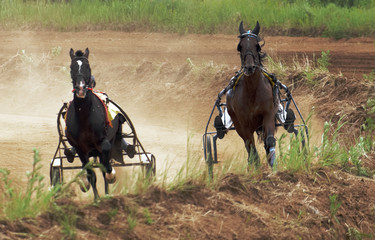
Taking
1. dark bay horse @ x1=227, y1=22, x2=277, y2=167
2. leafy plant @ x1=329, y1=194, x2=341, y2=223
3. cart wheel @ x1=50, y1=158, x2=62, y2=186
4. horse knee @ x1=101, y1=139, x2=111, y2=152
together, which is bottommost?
leafy plant @ x1=329, y1=194, x2=341, y2=223

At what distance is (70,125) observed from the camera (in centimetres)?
924

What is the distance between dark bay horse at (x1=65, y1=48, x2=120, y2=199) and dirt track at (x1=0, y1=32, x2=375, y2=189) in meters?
3.65

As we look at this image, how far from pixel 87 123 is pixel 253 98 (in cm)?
242

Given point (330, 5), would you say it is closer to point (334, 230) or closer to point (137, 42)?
point (137, 42)

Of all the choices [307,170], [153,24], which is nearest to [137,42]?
[153,24]

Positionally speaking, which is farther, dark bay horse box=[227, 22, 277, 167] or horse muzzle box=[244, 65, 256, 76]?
dark bay horse box=[227, 22, 277, 167]

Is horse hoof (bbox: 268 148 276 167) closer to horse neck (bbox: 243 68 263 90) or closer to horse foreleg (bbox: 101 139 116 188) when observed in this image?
horse neck (bbox: 243 68 263 90)

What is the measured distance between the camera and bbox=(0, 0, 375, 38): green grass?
22.1 m

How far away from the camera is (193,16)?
23641 millimetres

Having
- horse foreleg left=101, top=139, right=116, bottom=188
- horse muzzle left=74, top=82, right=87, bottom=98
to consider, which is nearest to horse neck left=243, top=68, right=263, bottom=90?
horse foreleg left=101, top=139, right=116, bottom=188

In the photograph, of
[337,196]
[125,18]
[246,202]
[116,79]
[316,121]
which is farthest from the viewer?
[125,18]

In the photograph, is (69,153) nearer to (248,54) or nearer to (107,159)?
(107,159)

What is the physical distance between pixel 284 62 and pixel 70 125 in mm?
9956

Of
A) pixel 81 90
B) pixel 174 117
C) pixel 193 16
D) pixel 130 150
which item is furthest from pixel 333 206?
pixel 193 16
